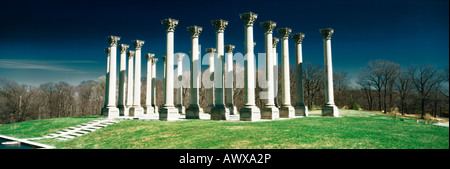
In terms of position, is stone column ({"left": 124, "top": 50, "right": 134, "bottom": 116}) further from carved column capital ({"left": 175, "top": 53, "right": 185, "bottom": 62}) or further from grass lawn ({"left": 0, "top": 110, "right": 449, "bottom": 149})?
grass lawn ({"left": 0, "top": 110, "right": 449, "bottom": 149})

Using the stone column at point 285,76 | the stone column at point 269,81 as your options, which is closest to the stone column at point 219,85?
the stone column at point 269,81

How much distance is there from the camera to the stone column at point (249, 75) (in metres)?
28.9

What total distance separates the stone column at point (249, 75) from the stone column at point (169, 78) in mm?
8903

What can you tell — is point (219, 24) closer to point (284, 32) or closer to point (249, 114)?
point (284, 32)

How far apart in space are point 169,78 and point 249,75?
1017 centimetres

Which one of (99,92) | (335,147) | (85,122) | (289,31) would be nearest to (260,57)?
(289,31)

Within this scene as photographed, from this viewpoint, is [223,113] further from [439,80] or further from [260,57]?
[439,80]

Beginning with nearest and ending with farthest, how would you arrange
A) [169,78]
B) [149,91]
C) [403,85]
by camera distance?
[169,78], [149,91], [403,85]

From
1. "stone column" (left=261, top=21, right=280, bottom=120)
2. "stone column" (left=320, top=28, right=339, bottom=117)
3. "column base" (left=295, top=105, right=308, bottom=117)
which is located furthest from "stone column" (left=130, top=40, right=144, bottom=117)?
"stone column" (left=320, top=28, right=339, bottom=117)

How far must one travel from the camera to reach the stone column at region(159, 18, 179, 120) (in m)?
32.2

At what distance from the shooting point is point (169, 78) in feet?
108

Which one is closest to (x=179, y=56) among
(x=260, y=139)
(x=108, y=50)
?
(x=108, y=50)

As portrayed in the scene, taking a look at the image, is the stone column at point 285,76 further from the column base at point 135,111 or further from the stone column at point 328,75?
the column base at point 135,111

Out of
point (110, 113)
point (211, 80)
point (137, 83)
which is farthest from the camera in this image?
point (137, 83)
